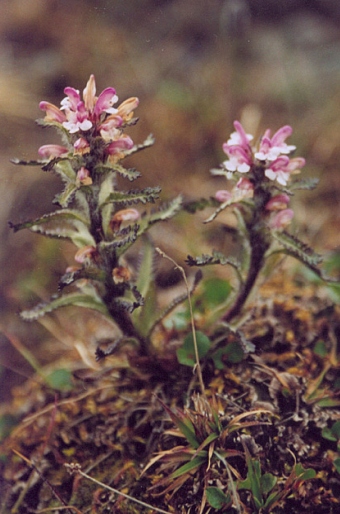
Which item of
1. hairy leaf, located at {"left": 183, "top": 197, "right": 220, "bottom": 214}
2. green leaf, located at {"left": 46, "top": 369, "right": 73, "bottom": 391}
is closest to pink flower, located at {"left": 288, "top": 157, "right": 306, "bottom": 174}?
hairy leaf, located at {"left": 183, "top": 197, "right": 220, "bottom": 214}

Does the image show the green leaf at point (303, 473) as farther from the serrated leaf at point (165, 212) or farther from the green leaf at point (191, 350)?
the serrated leaf at point (165, 212)

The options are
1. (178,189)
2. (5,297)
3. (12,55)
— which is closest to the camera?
(5,297)

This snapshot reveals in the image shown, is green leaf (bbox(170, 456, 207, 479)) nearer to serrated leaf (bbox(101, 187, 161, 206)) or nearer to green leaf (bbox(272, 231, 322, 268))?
green leaf (bbox(272, 231, 322, 268))

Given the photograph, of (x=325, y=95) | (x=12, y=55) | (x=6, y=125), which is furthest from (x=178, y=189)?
(x=12, y=55)

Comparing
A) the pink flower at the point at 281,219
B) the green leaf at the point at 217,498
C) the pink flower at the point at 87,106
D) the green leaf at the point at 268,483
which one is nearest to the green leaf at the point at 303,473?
the green leaf at the point at 268,483

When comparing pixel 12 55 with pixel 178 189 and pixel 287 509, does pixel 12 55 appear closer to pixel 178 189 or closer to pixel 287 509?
pixel 178 189
